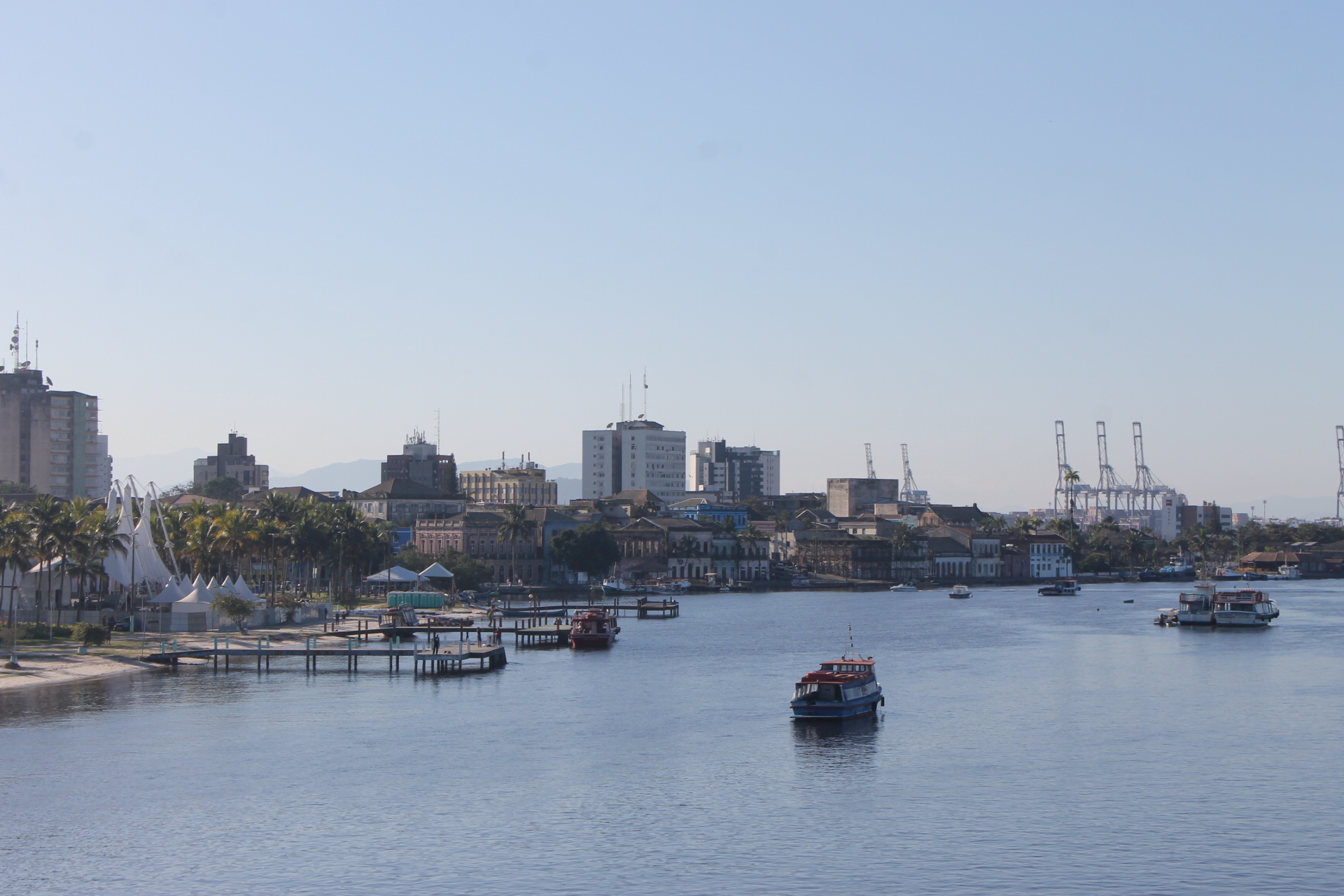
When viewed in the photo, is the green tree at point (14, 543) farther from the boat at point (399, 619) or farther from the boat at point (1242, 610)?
the boat at point (1242, 610)

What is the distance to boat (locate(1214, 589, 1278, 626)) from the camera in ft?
518

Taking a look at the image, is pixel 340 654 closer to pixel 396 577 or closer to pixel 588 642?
pixel 588 642

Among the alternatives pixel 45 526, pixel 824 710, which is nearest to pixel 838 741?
pixel 824 710

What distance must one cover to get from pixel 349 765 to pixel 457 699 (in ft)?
79.2

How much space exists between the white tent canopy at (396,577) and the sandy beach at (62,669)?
54.0 meters

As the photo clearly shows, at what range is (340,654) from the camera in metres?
108

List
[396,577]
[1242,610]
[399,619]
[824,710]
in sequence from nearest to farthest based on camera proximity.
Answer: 1. [824,710]
2. [399,619]
3. [396,577]
4. [1242,610]

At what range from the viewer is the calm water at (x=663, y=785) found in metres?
50.3

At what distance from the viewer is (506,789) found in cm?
6231

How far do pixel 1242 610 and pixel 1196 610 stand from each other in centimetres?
468

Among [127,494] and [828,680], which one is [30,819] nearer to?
[828,680]

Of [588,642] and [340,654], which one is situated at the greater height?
[340,654]

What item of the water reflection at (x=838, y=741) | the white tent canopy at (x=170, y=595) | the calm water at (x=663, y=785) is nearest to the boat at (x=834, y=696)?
the water reflection at (x=838, y=741)

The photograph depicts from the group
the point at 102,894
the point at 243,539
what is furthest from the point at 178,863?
the point at 243,539
